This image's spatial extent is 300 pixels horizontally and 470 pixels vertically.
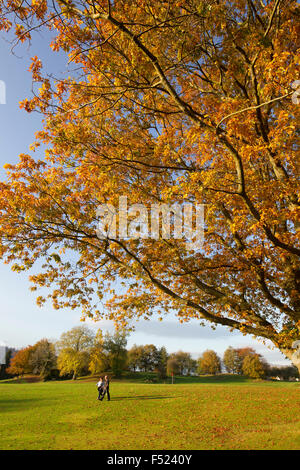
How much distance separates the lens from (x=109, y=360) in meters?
66.6

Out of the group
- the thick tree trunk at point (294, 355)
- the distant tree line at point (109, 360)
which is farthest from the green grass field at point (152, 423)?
the distant tree line at point (109, 360)

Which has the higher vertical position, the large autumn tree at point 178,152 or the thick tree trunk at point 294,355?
the large autumn tree at point 178,152

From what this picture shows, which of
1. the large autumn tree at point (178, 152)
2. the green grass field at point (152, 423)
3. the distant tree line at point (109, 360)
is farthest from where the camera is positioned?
the distant tree line at point (109, 360)

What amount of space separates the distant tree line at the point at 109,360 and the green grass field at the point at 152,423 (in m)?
22.1

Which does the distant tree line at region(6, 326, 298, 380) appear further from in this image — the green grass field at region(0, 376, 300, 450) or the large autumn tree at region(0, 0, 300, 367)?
the large autumn tree at region(0, 0, 300, 367)

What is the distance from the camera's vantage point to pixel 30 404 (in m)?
23.4

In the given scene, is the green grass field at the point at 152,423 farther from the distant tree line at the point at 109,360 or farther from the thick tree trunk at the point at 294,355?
the distant tree line at the point at 109,360

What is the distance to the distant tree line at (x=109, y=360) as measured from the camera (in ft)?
199

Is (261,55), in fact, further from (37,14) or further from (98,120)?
(37,14)

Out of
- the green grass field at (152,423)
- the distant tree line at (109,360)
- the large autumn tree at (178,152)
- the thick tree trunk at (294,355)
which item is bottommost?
the distant tree line at (109,360)

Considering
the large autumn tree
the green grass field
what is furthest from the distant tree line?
the large autumn tree

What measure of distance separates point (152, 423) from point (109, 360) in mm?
55638

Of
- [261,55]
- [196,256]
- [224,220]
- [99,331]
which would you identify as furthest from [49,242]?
[261,55]

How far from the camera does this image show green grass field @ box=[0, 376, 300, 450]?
11.5 m
